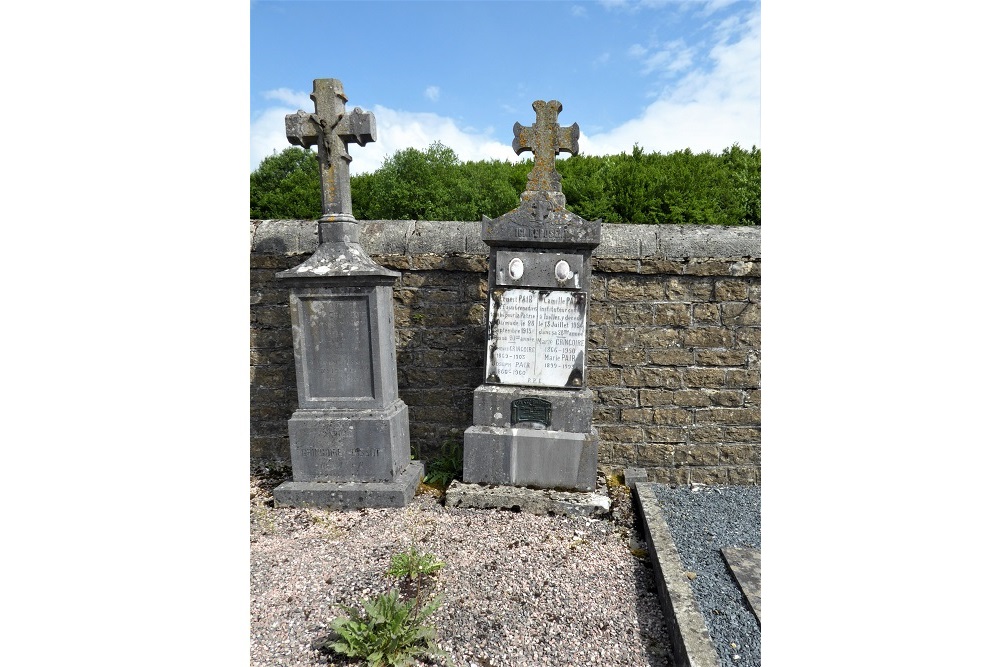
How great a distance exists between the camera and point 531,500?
3.70 metres

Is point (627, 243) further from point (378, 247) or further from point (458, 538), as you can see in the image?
point (458, 538)

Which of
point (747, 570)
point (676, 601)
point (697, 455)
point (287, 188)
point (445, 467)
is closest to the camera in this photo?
point (676, 601)

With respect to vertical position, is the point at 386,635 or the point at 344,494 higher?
the point at 344,494

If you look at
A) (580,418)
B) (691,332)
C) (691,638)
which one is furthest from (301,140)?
(691,638)

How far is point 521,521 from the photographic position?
3535 millimetres

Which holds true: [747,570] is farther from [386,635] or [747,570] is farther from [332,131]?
[332,131]

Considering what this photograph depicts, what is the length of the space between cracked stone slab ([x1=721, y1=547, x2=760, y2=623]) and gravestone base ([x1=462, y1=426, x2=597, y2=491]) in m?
1.04

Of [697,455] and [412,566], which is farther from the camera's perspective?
[697,455]

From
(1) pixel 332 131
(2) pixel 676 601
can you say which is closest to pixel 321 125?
(1) pixel 332 131

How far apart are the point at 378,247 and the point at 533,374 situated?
1838 mm

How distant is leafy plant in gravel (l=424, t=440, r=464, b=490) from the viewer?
14.2ft

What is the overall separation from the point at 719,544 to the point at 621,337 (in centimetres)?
183

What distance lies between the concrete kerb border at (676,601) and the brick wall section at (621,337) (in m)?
1.23

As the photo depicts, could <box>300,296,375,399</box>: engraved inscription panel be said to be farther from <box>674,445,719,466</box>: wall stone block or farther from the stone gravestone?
<box>674,445,719,466</box>: wall stone block
